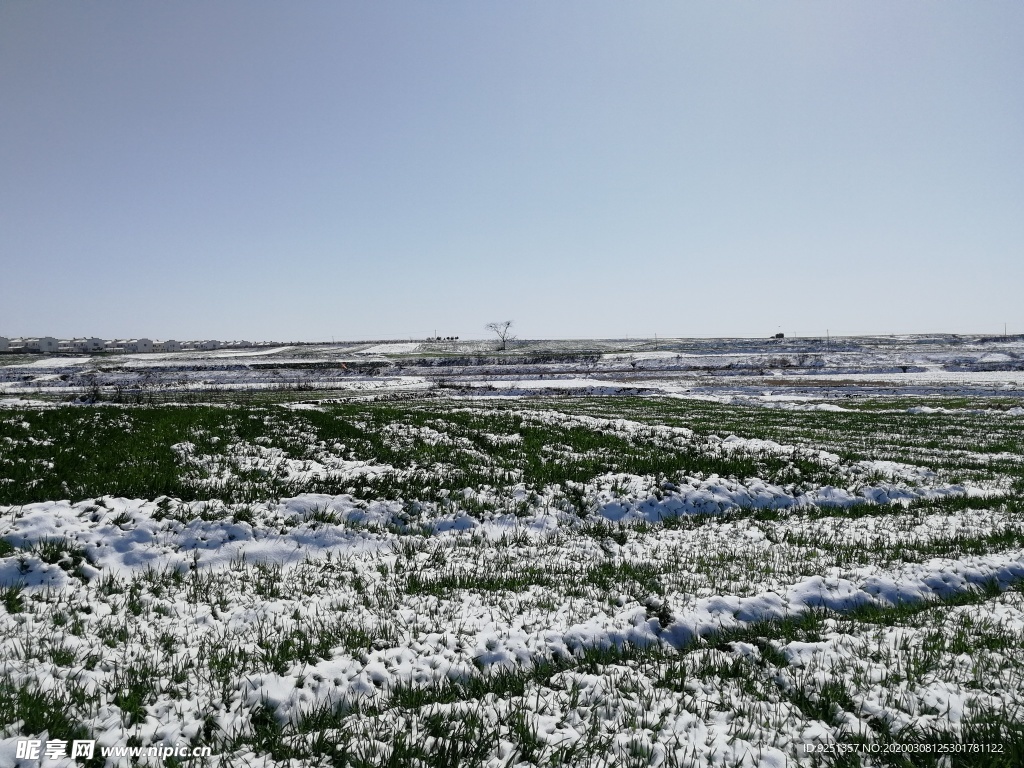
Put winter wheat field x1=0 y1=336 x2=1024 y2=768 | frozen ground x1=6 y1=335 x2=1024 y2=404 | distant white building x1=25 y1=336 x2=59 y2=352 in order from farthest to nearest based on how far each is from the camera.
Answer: distant white building x1=25 y1=336 x2=59 y2=352
frozen ground x1=6 y1=335 x2=1024 y2=404
winter wheat field x1=0 y1=336 x2=1024 y2=768

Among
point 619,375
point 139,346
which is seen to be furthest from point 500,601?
point 139,346

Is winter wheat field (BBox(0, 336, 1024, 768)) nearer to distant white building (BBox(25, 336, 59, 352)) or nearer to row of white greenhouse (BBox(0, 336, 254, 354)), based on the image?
row of white greenhouse (BBox(0, 336, 254, 354))

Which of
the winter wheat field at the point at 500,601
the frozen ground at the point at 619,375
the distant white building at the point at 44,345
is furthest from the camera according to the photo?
the distant white building at the point at 44,345

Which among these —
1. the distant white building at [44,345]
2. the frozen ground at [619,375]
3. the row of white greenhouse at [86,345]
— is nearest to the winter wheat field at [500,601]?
the frozen ground at [619,375]

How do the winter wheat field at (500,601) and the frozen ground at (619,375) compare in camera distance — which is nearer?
the winter wheat field at (500,601)

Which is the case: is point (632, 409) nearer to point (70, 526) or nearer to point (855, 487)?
point (855, 487)

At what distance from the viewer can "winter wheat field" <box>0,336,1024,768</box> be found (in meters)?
3.83

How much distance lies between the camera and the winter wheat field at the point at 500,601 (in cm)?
383

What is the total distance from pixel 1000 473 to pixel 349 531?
59.5 feet

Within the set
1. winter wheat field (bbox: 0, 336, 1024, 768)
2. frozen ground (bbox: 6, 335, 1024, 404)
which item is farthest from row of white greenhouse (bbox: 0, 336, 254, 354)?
winter wheat field (bbox: 0, 336, 1024, 768)

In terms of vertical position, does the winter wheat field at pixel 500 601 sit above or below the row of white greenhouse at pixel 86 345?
below

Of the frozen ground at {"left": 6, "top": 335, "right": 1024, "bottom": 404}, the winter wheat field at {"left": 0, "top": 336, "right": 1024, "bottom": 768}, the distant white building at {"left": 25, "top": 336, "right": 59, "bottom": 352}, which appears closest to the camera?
the winter wheat field at {"left": 0, "top": 336, "right": 1024, "bottom": 768}

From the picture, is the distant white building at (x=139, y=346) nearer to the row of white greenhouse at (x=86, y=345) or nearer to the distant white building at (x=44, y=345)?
the row of white greenhouse at (x=86, y=345)

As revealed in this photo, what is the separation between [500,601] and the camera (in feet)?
21.2
